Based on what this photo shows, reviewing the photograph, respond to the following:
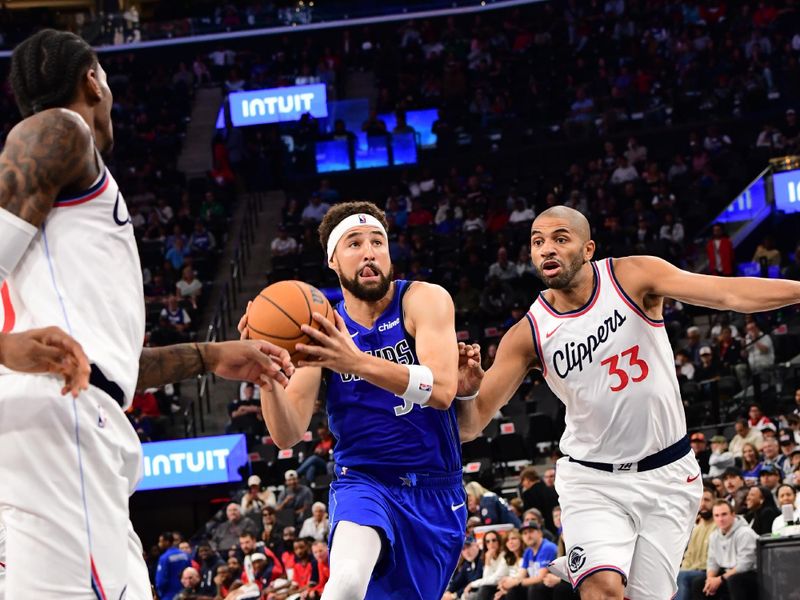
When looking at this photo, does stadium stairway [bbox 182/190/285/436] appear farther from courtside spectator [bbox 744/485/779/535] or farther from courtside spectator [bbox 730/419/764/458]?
courtside spectator [bbox 744/485/779/535]

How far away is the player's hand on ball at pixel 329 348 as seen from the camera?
4.80 m

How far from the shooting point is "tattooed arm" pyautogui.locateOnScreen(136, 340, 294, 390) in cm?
404

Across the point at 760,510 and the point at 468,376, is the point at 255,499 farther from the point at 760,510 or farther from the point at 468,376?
the point at 468,376

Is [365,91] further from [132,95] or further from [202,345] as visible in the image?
[202,345]

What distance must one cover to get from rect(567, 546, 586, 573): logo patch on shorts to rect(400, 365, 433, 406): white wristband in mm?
1379

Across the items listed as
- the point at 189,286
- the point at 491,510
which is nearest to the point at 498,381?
the point at 491,510

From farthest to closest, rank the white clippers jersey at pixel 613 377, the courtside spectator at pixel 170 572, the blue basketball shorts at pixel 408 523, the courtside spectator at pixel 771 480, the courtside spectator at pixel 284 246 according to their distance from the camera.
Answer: the courtside spectator at pixel 284 246 < the courtside spectator at pixel 170 572 < the courtside spectator at pixel 771 480 < the white clippers jersey at pixel 613 377 < the blue basketball shorts at pixel 408 523

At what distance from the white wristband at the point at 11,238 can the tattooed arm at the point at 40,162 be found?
2 centimetres

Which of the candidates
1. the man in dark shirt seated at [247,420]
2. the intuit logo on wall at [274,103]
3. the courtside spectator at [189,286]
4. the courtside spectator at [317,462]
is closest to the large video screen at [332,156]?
the intuit logo on wall at [274,103]

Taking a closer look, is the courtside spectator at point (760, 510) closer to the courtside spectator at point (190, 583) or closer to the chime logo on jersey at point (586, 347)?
the chime logo on jersey at point (586, 347)

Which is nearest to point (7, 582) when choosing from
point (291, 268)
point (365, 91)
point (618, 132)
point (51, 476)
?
point (51, 476)

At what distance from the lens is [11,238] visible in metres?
3.30

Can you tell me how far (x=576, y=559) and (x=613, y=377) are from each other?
0.99 metres

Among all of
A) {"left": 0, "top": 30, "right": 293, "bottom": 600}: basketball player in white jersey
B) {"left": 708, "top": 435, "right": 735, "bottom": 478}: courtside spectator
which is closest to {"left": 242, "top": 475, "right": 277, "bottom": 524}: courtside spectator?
{"left": 708, "top": 435, "right": 735, "bottom": 478}: courtside spectator
